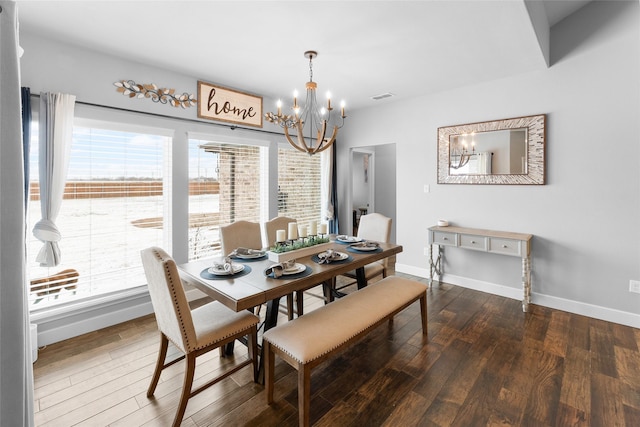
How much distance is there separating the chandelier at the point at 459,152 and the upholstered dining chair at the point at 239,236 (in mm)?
2715

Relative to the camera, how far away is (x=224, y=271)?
212 cm

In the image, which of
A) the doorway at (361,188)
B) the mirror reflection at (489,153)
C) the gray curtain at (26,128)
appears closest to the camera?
the gray curtain at (26,128)

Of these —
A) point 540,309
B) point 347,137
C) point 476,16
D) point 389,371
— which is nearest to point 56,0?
point 476,16

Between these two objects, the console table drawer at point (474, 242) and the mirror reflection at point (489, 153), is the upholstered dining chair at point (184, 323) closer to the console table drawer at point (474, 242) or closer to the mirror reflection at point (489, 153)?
the console table drawer at point (474, 242)

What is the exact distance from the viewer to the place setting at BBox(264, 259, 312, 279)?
6.72 feet

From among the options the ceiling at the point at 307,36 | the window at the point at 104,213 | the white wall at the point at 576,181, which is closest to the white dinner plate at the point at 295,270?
the ceiling at the point at 307,36

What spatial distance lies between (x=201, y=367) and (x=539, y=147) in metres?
3.98

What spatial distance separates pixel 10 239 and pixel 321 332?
1495 millimetres

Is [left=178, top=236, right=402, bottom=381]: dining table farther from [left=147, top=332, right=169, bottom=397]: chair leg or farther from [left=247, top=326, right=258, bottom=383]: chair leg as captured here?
[left=147, top=332, right=169, bottom=397]: chair leg

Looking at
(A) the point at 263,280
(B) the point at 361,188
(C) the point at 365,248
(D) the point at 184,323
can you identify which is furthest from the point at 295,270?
(B) the point at 361,188

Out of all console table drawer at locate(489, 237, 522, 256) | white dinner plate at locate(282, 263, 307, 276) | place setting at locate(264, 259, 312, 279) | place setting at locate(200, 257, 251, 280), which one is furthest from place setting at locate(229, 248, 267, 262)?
console table drawer at locate(489, 237, 522, 256)

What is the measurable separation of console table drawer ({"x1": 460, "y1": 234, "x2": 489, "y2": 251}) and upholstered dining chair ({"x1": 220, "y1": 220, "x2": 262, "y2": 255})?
2419mm

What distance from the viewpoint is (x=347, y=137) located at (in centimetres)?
525

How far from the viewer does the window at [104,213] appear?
2.72 meters
